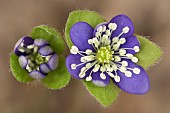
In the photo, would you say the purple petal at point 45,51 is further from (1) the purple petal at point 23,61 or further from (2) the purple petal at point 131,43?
(2) the purple petal at point 131,43

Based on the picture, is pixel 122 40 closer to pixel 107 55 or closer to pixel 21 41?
pixel 107 55

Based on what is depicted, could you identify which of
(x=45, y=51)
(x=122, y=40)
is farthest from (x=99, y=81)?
(x=45, y=51)

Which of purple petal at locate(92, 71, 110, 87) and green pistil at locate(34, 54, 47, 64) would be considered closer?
purple petal at locate(92, 71, 110, 87)

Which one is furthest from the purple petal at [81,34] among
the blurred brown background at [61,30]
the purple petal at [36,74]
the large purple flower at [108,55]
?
the blurred brown background at [61,30]

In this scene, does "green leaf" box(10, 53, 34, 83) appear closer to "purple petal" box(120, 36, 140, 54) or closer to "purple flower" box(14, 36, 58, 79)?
"purple flower" box(14, 36, 58, 79)

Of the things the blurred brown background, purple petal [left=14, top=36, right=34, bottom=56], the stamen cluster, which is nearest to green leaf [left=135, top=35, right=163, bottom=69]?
the stamen cluster

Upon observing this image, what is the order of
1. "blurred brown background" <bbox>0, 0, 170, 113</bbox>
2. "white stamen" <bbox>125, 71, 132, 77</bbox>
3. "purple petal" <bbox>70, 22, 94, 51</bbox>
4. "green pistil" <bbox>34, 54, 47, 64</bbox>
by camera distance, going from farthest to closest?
"blurred brown background" <bbox>0, 0, 170, 113</bbox> → "green pistil" <bbox>34, 54, 47, 64</bbox> → "white stamen" <bbox>125, 71, 132, 77</bbox> → "purple petal" <bbox>70, 22, 94, 51</bbox>

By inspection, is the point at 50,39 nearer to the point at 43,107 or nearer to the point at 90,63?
the point at 90,63
